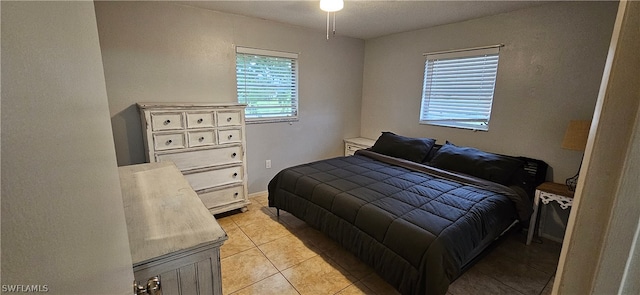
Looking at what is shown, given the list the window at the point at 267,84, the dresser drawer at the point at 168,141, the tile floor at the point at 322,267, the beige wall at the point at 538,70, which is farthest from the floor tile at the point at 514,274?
the dresser drawer at the point at 168,141

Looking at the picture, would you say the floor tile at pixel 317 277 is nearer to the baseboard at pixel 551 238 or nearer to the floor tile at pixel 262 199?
the floor tile at pixel 262 199

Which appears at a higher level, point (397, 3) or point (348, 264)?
point (397, 3)

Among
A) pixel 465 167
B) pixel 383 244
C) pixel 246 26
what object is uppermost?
pixel 246 26

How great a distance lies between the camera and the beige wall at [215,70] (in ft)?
8.36

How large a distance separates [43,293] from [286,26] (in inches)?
141

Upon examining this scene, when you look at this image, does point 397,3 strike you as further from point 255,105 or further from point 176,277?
point 176,277

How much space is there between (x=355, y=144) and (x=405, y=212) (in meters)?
2.33

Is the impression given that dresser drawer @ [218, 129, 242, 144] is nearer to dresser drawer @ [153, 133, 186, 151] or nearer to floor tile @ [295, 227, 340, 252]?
dresser drawer @ [153, 133, 186, 151]

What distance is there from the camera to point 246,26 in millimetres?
3143

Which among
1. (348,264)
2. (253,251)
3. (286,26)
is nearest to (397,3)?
(286,26)

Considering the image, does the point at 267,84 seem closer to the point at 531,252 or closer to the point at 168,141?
the point at 168,141

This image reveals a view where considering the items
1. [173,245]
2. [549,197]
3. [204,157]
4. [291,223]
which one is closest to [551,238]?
→ [549,197]

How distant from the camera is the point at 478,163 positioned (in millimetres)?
2717

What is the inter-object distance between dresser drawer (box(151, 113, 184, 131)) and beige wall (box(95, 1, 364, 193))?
46 centimetres
